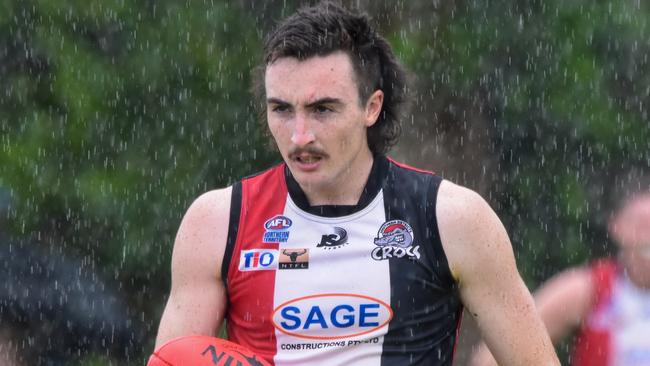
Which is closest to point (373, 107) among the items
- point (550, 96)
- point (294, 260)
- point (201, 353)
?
point (294, 260)

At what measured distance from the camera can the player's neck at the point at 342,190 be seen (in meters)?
4.54

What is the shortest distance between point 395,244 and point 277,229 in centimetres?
36

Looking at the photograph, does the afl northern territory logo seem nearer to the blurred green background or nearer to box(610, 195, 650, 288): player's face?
box(610, 195, 650, 288): player's face

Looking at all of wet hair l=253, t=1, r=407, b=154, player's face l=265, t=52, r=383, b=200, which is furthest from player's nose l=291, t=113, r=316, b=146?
wet hair l=253, t=1, r=407, b=154

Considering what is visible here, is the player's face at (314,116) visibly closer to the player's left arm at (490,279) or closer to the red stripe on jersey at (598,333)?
the player's left arm at (490,279)

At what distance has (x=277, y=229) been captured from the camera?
14.9 ft

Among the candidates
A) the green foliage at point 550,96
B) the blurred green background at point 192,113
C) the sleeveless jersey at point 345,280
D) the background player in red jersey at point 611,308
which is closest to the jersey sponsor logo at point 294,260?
the sleeveless jersey at point 345,280

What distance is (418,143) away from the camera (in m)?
6.79

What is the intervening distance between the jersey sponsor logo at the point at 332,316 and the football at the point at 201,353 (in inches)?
6.8

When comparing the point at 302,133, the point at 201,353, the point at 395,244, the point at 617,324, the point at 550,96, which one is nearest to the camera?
the point at 201,353

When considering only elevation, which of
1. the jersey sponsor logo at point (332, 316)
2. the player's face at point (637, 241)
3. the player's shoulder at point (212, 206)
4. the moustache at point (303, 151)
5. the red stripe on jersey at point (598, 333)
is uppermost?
the moustache at point (303, 151)

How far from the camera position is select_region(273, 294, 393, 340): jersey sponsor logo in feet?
14.4

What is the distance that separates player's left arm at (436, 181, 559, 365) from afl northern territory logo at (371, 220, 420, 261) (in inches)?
3.9

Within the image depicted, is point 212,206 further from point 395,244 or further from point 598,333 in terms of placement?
point 598,333
